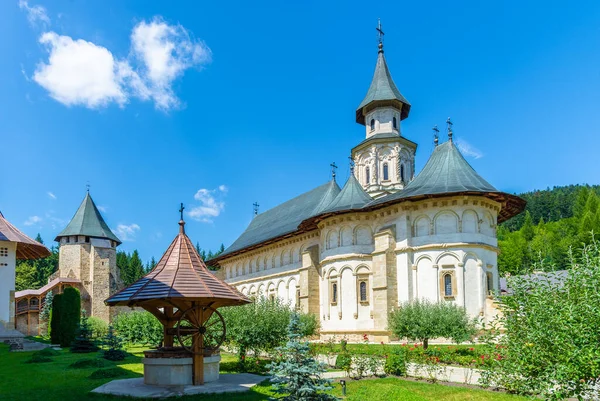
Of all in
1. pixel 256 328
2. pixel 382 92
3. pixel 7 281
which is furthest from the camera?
pixel 382 92

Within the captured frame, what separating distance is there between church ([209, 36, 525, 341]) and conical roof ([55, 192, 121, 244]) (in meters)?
21.6

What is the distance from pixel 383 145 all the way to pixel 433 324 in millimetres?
19064

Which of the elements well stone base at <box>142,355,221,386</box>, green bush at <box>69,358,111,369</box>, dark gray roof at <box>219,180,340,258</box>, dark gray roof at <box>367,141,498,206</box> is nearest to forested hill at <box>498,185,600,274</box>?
dark gray roof at <box>219,180,340,258</box>

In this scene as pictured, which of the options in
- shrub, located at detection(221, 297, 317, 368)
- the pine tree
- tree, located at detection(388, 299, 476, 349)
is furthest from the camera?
the pine tree

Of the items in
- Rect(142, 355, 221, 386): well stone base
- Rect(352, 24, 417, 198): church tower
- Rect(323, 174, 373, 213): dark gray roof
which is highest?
Rect(352, 24, 417, 198): church tower

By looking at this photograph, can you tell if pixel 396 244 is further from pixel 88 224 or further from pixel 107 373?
pixel 88 224

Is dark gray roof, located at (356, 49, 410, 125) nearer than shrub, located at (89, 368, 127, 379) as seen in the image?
No

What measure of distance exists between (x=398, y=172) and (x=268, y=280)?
13345mm

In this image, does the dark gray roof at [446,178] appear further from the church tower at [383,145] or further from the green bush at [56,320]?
the green bush at [56,320]

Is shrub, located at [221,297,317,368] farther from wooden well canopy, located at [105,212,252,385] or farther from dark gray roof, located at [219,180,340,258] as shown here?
dark gray roof, located at [219,180,340,258]

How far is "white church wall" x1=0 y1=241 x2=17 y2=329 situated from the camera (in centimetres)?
2603

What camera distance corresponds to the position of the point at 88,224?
48.7 metres

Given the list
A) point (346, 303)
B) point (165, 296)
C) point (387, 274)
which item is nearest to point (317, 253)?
point (346, 303)

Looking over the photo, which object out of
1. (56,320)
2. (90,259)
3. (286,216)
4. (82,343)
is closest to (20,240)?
(56,320)
